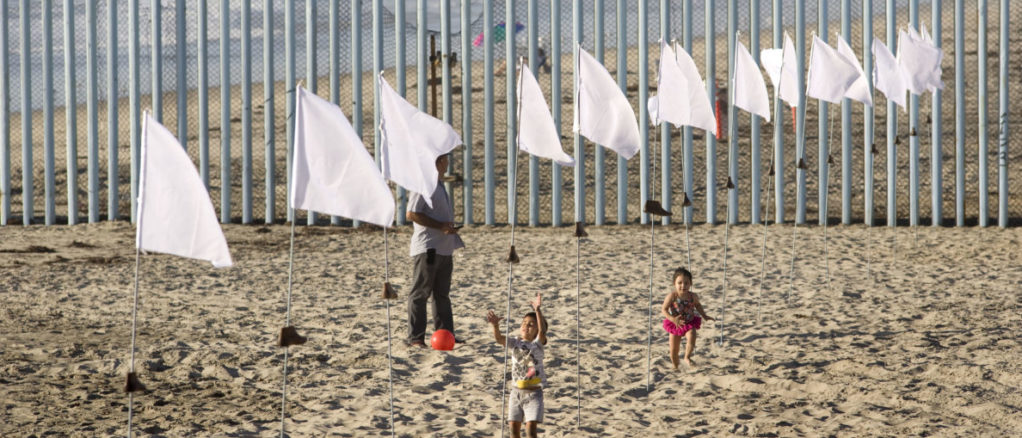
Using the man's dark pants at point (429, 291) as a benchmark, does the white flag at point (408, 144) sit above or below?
above

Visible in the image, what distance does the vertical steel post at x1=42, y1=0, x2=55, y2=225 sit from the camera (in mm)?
13125

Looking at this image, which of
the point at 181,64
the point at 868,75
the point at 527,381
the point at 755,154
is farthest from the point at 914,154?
the point at 527,381

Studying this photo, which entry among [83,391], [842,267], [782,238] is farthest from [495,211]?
[83,391]

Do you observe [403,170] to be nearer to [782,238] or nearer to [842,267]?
[842,267]

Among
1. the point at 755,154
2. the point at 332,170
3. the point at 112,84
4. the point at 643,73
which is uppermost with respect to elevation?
the point at 643,73

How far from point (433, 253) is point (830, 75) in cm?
368

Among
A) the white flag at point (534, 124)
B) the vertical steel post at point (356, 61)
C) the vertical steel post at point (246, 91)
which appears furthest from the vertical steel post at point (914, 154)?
the white flag at point (534, 124)

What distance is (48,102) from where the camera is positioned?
520 inches

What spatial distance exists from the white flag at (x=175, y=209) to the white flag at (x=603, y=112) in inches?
95.9

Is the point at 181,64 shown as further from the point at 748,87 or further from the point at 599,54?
the point at 748,87

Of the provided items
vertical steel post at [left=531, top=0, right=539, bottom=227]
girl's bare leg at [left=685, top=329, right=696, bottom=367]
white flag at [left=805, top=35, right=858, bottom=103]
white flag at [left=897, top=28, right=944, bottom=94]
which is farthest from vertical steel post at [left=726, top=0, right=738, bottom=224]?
girl's bare leg at [left=685, top=329, right=696, bottom=367]

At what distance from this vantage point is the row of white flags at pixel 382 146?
→ 4.36 metres

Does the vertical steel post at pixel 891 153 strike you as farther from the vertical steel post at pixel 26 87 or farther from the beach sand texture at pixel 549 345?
the vertical steel post at pixel 26 87

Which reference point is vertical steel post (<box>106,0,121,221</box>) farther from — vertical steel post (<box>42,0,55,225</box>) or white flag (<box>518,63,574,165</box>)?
white flag (<box>518,63,574,165</box>)
